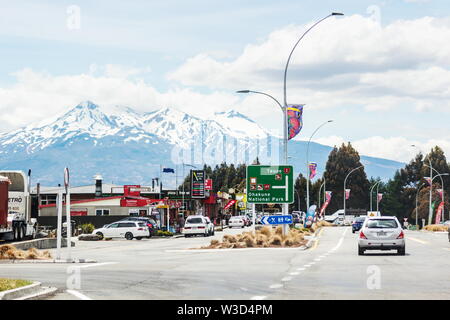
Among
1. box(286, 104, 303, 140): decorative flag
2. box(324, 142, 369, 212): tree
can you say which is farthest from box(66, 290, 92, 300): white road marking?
box(324, 142, 369, 212): tree

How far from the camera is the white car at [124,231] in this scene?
184ft

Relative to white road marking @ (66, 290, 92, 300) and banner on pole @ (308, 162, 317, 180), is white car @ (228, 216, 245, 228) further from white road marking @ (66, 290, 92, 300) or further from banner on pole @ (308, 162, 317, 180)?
white road marking @ (66, 290, 92, 300)

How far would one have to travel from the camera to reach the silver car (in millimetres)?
28703

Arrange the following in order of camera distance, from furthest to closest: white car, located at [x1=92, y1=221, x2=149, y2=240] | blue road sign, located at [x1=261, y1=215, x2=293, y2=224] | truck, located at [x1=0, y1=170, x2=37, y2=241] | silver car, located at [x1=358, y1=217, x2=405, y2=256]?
white car, located at [x1=92, y1=221, x2=149, y2=240]
truck, located at [x1=0, y1=170, x2=37, y2=241]
blue road sign, located at [x1=261, y1=215, x2=293, y2=224]
silver car, located at [x1=358, y1=217, x2=405, y2=256]

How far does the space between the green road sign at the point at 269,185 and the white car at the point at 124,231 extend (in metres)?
16.3

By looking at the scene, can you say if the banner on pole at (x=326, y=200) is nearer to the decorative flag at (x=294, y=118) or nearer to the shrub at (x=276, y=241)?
the decorative flag at (x=294, y=118)

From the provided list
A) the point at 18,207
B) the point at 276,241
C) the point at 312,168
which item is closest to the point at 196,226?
the point at 312,168

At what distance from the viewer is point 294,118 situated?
40.3 m

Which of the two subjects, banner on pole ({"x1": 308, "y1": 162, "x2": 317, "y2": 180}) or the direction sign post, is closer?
the direction sign post

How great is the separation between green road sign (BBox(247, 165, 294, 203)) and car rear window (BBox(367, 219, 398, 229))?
→ 1241 centimetres

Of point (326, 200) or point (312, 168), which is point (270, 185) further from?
point (326, 200)

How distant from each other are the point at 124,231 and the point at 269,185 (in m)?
17.4
